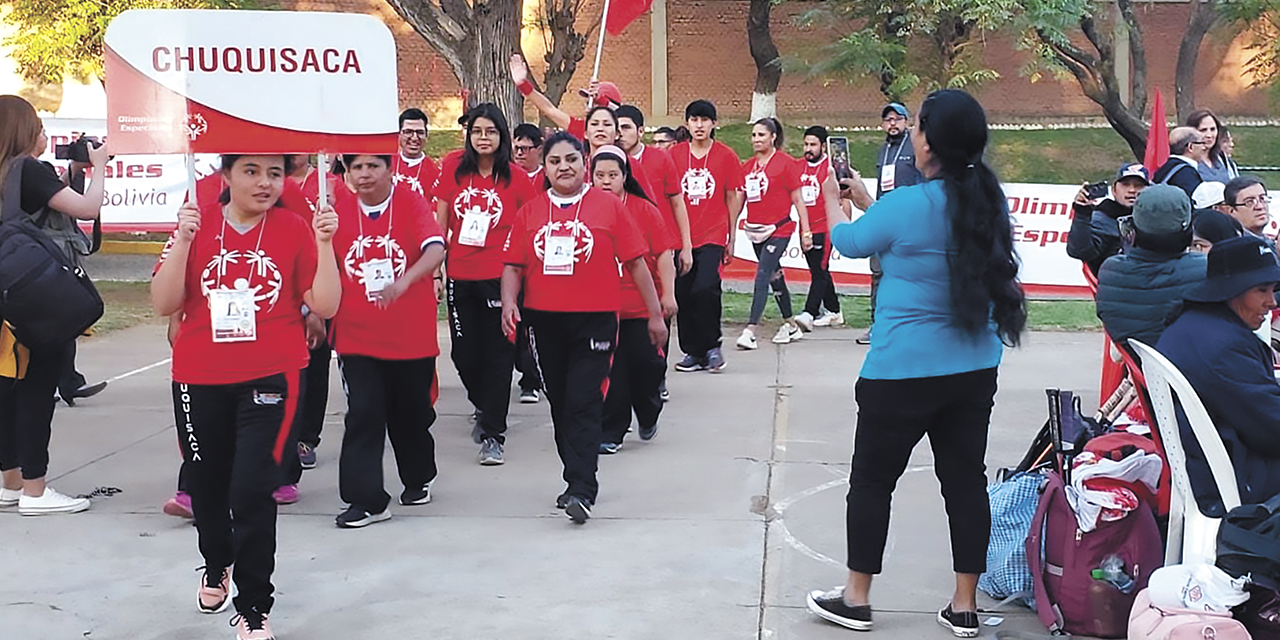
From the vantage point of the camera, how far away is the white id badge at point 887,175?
35.3ft

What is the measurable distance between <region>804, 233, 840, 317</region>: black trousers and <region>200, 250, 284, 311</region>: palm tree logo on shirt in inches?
296

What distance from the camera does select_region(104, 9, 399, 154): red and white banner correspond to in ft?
15.5

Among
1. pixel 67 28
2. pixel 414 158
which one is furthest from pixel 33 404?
pixel 67 28

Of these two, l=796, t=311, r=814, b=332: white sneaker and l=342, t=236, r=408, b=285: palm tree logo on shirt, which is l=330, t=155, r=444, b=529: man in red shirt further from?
l=796, t=311, r=814, b=332: white sneaker

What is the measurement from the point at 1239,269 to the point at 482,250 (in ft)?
14.0

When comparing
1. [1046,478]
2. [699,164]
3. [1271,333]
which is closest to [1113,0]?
[699,164]

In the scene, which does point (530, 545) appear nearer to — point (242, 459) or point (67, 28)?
point (242, 459)

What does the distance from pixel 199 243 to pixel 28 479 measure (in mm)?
2477

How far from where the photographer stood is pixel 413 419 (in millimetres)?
6496

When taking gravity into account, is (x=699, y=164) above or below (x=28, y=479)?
above

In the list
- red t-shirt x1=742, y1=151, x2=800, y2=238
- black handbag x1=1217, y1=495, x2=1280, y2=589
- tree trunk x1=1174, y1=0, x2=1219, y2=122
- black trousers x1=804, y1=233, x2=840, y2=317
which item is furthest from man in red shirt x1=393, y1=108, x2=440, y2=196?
tree trunk x1=1174, y1=0, x2=1219, y2=122

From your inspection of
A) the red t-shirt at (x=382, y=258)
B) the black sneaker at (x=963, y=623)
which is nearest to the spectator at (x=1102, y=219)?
the black sneaker at (x=963, y=623)

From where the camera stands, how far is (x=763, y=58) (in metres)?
28.9

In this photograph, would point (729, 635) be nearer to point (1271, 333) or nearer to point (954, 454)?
point (954, 454)
